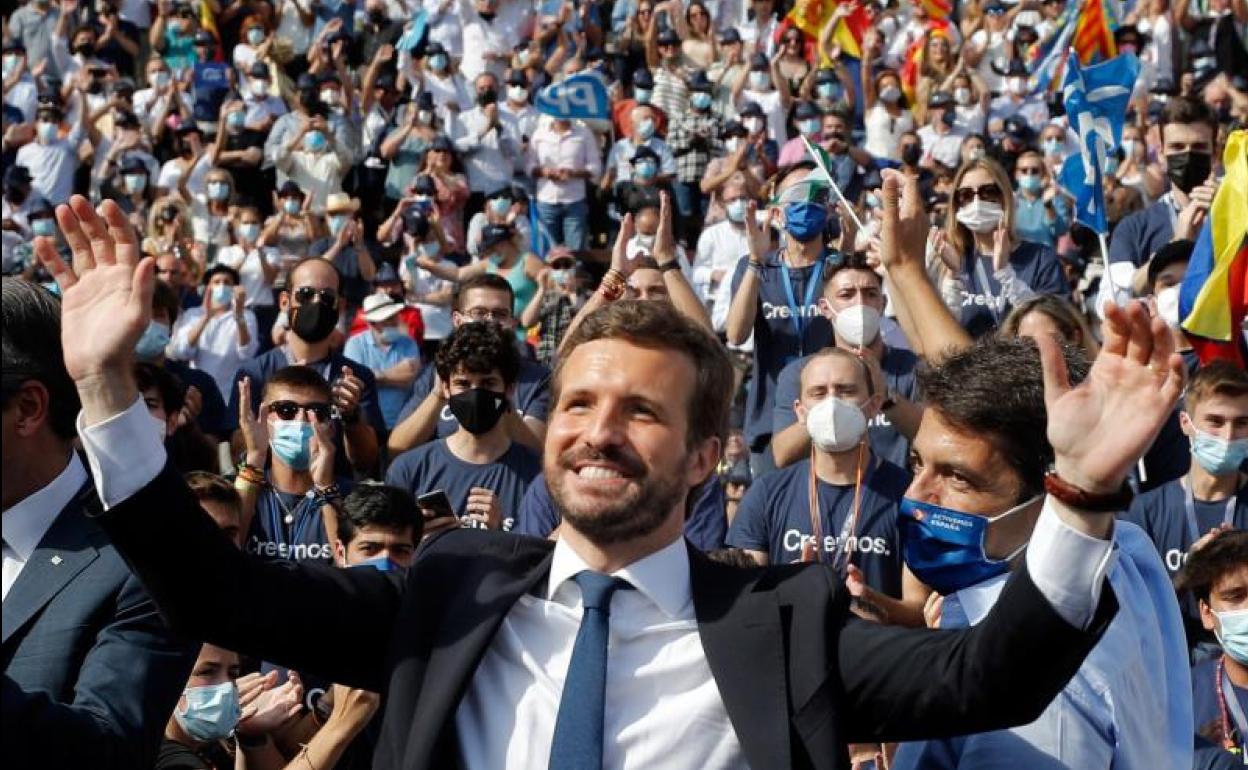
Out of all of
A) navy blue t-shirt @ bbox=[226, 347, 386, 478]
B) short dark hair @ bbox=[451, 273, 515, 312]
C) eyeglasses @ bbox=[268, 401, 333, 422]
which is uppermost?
eyeglasses @ bbox=[268, 401, 333, 422]

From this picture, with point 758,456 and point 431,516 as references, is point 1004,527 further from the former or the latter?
point 758,456

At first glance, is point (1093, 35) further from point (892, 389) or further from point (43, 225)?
point (43, 225)

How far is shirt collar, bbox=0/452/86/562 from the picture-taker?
3.53m

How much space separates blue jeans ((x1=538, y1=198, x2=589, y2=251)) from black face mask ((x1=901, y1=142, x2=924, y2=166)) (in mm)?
2756

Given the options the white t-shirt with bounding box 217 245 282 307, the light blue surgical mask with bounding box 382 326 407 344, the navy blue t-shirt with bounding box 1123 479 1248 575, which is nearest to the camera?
the navy blue t-shirt with bounding box 1123 479 1248 575

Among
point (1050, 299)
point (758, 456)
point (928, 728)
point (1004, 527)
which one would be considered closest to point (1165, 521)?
point (1050, 299)

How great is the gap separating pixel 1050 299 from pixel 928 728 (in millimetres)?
4471

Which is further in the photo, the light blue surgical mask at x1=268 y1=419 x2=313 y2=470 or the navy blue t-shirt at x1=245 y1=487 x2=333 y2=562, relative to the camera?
the light blue surgical mask at x1=268 y1=419 x2=313 y2=470

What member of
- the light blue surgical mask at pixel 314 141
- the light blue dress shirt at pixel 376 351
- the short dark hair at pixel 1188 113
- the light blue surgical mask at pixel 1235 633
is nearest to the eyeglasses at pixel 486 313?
the light blue dress shirt at pixel 376 351

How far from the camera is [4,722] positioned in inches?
115

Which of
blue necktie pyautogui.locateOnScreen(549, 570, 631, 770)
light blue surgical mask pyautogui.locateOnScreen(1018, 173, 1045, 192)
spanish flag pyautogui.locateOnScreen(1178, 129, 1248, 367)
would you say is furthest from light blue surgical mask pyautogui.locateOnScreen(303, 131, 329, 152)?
blue necktie pyautogui.locateOnScreen(549, 570, 631, 770)

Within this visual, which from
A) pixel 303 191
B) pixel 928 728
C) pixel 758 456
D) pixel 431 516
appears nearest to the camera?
pixel 928 728

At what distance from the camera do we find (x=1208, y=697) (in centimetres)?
633

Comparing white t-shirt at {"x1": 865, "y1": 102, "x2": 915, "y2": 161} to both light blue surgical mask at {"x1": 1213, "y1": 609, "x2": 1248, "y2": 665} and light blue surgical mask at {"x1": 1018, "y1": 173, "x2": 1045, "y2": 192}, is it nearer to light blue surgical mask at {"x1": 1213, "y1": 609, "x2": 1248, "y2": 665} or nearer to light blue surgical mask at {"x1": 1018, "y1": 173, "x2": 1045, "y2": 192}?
light blue surgical mask at {"x1": 1018, "y1": 173, "x2": 1045, "y2": 192}
